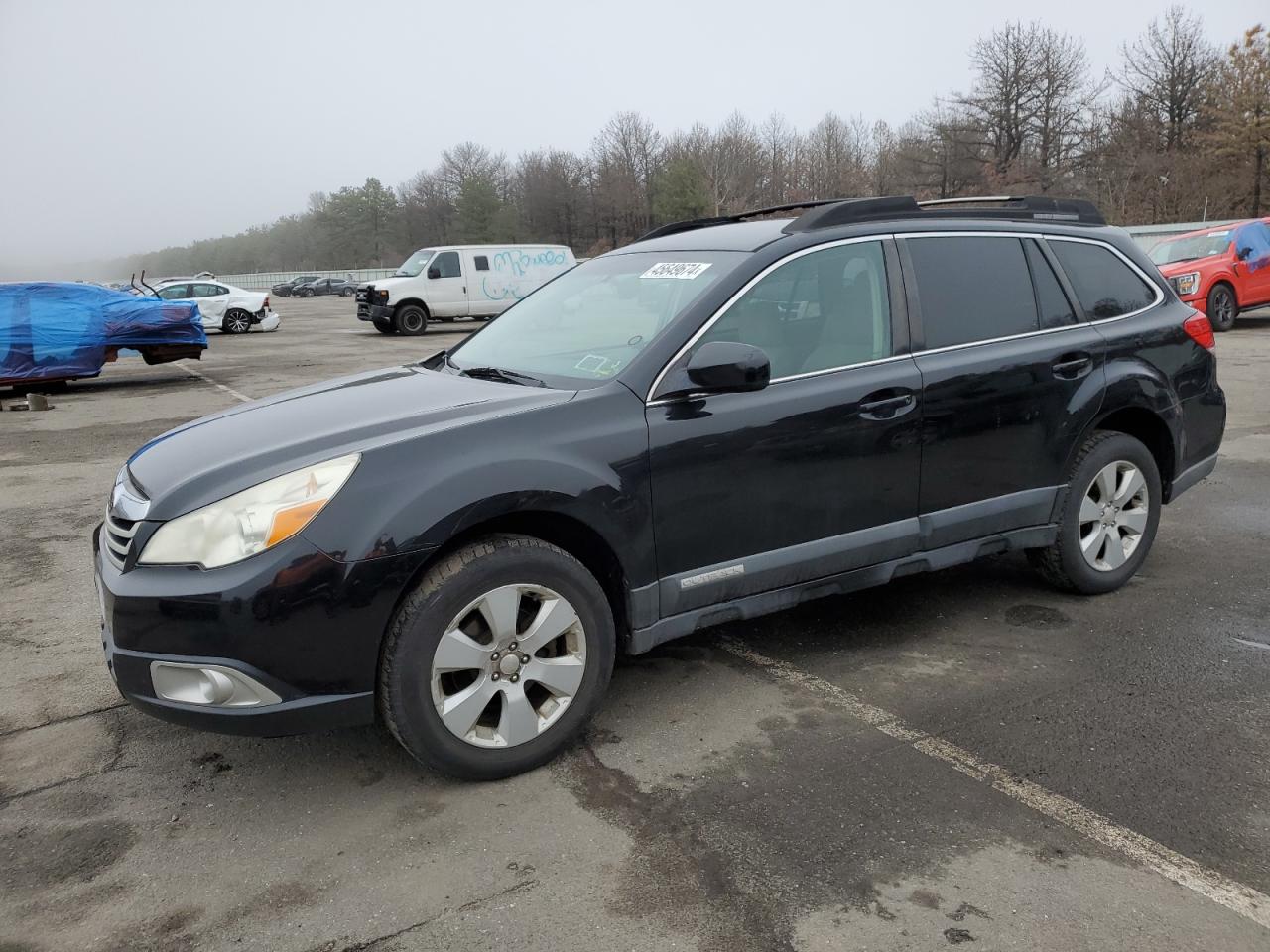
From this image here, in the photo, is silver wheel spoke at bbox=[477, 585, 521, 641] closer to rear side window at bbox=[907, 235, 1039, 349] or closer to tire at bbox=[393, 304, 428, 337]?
rear side window at bbox=[907, 235, 1039, 349]

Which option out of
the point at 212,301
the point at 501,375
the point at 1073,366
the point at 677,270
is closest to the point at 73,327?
the point at 501,375

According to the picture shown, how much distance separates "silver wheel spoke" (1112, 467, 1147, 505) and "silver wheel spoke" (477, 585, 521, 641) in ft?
9.93

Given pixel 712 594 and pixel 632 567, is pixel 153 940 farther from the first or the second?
pixel 712 594

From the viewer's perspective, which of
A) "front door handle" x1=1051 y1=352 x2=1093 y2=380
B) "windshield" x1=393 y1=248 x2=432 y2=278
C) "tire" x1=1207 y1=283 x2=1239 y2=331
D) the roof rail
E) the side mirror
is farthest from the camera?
"windshield" x1=393 y1=248 x2=432 y2=278

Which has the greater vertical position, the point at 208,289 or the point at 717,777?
the point at 208,289

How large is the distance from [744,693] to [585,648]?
0.81 m

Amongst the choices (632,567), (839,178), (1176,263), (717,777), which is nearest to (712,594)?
(632,567)

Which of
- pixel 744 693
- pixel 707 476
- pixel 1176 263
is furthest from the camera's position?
pixel 1176 263

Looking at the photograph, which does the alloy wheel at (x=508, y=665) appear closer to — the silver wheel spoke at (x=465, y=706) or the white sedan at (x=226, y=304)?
the silver wheel spoke at (x=465, y=706)

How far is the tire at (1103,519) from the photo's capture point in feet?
14.6

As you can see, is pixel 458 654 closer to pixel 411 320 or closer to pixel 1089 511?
pixel 1089 511

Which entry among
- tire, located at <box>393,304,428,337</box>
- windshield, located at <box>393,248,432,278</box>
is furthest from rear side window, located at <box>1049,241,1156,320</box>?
windshield, located at <box>393,248,432,278</box>

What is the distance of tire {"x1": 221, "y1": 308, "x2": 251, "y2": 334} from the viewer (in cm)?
2709

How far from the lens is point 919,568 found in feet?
13.2
